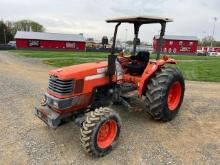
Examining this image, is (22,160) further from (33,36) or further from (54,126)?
(33,36)

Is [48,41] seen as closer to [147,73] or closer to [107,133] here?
[147,73]

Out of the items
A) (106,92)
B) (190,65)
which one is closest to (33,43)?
(190,65)

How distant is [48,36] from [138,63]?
5010cm

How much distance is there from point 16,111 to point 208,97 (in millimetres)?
6164

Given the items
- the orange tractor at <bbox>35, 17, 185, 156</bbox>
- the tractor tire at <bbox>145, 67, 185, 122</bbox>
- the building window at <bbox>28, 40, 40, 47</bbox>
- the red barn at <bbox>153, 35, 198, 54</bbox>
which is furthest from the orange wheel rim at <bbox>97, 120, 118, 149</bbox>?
the red barn at <bbox>153, 35, 198, 54</bbox>

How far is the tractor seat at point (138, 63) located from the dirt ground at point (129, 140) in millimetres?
1145

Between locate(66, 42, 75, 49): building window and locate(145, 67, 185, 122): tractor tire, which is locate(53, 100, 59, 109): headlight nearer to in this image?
locate(145, 67, 185, 122): tractor tire

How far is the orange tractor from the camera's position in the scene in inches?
186

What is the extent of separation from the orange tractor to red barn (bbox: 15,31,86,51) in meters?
48.2

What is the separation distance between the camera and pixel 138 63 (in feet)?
21.4

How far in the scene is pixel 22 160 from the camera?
4484mm

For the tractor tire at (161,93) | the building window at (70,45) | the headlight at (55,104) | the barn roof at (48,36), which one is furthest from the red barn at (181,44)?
the headlight at (55,104)

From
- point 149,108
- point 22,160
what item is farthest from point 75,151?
point 149,108

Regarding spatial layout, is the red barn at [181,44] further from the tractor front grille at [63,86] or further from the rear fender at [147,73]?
the tractor front grille at [63,86]
